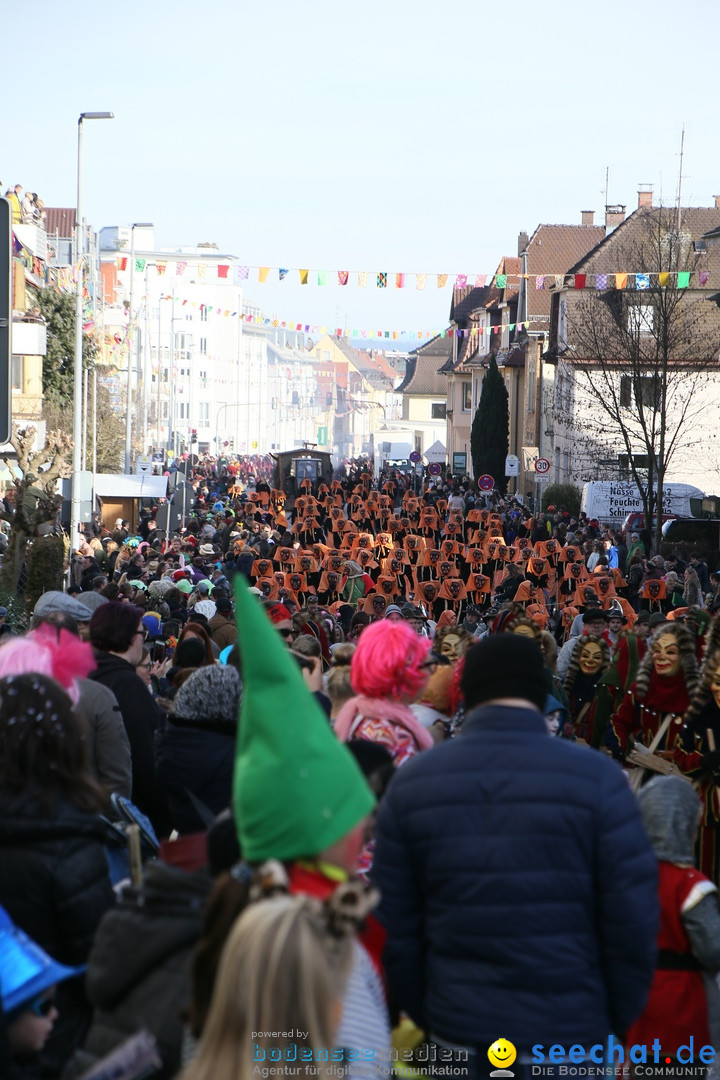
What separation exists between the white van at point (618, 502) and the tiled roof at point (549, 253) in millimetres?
23755

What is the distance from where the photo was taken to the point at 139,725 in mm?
6191

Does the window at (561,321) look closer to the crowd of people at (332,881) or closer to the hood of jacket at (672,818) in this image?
the crowd of people at (332,881)

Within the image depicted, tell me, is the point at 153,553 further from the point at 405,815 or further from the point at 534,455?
the point at 534,455

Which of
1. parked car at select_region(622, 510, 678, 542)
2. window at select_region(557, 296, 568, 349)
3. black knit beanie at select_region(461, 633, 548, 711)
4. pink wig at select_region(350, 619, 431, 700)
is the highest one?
window at select_region(557, 296, 568, 349)

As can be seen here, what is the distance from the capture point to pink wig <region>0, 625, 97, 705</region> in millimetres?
4672

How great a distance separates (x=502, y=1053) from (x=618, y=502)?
1249 inches

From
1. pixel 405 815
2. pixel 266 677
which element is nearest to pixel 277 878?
pixel 266 677

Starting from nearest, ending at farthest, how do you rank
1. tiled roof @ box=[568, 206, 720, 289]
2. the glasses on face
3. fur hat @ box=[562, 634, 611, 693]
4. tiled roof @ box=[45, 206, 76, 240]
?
the glasses on face < fur hat @ box=[562, 634, 611, 693] < tiled roof @ box=[568, 206, 720, 289] < tiled roof @ box=[45, 206, 76, 240]

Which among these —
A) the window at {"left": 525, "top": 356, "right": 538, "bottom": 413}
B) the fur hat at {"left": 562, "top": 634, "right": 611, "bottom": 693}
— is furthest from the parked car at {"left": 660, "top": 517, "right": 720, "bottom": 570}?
the window at {"left": 525, "top": 356, "right": 538, "bottom": 413}

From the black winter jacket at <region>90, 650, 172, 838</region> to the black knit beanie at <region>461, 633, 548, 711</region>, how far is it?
2.70 m

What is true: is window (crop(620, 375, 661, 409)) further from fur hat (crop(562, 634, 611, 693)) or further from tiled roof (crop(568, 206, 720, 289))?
fur hat (crop(562, 634, 611, 693))

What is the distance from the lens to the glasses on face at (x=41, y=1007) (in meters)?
3.27

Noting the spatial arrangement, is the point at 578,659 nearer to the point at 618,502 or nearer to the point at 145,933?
the point at 145,933

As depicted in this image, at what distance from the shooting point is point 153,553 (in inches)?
864
